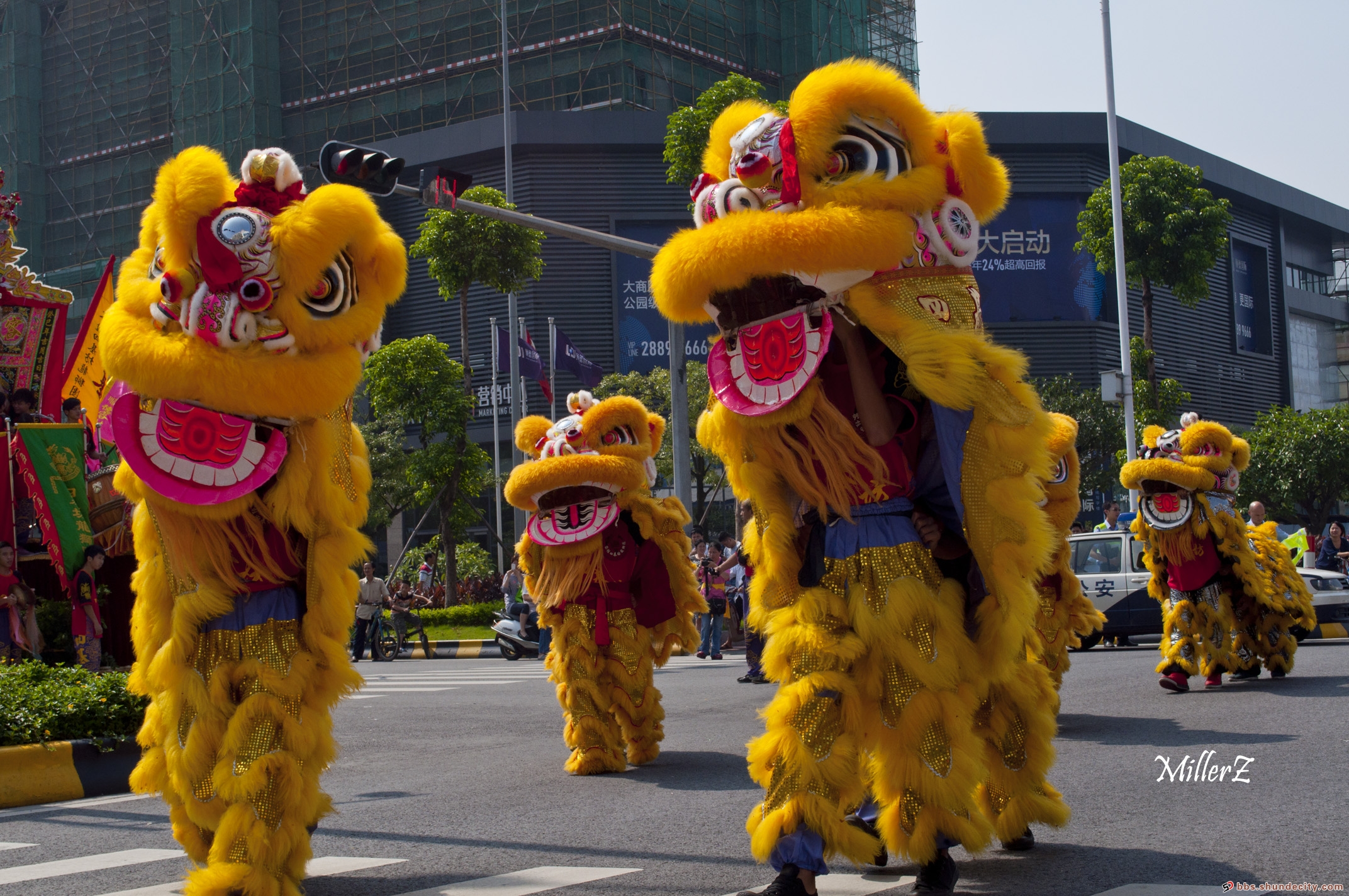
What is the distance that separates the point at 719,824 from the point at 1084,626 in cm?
354

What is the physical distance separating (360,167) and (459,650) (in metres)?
12.5

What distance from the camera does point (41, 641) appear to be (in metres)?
13.5

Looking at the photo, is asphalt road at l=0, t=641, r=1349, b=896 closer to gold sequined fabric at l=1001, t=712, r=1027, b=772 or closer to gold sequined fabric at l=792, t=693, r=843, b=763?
gold sequined fabric at l=1001, t=712, r=1027, b=772

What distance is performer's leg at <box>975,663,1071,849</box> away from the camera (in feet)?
15.0

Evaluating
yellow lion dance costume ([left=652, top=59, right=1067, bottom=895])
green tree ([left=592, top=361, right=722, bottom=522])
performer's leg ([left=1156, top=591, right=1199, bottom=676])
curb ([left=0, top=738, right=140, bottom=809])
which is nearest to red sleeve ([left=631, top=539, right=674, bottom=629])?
curb ([left=0, top=738, right=140, bottom=809])

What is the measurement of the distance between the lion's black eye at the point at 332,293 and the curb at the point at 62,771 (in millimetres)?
3686

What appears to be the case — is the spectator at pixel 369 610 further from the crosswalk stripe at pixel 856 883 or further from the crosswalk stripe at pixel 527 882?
the crosswalk stripe at pixel 856 883

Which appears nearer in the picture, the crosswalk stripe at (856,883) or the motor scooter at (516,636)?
the crosswalk stripe at (856,883)

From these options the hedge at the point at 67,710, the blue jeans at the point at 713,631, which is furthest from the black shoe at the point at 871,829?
the blue jeans at the point at 713,631

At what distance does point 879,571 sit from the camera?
4.23 meters

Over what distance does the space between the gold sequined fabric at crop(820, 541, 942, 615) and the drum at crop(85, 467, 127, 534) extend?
11.0m

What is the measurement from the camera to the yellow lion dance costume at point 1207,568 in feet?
32.6

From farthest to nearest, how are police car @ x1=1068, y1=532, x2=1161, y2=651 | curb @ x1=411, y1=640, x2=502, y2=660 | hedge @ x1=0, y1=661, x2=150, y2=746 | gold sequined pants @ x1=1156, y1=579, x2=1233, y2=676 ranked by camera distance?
curb @ x1=411, y1=640, x2=502, y2=660 < police car @ x1=1068, y1=532, x2=1161, y2=651 < gold sequined pants @ x1=1156, y1=579, x2=1233, y2=676 < hedge @ x1=0, y1=661, x2=150, y2=746

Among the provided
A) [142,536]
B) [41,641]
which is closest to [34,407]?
[41,641]
